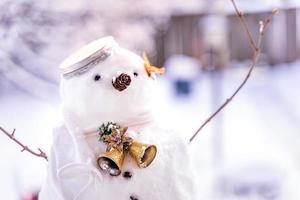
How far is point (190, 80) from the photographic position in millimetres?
2496

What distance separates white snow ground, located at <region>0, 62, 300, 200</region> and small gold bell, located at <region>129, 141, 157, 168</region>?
7cm

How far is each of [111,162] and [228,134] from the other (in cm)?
152

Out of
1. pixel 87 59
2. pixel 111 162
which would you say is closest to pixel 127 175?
pixel 111 162

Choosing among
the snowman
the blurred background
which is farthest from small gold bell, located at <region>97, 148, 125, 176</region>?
the blurred background

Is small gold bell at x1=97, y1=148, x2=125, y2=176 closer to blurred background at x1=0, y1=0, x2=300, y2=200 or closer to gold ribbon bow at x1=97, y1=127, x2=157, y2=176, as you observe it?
gold ribbon bow at x1=97, y1=127, x2=157, y2=176

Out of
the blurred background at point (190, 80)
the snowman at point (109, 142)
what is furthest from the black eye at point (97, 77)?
the blurred background at point (190, 80)

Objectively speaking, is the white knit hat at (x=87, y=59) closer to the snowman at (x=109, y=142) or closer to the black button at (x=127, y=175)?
the snowman at (x=109, y=142)

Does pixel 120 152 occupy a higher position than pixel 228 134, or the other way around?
pixel 120 152

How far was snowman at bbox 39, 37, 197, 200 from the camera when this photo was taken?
1.65 feet

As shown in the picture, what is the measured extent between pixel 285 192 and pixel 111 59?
96 cm

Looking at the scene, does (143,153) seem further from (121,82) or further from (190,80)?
(190,80)

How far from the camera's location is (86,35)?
985 mm

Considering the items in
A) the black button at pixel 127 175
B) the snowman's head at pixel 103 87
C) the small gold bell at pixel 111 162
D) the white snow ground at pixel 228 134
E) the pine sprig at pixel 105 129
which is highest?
the snowman's head at pixel 103 87

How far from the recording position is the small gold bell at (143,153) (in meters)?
0.51
